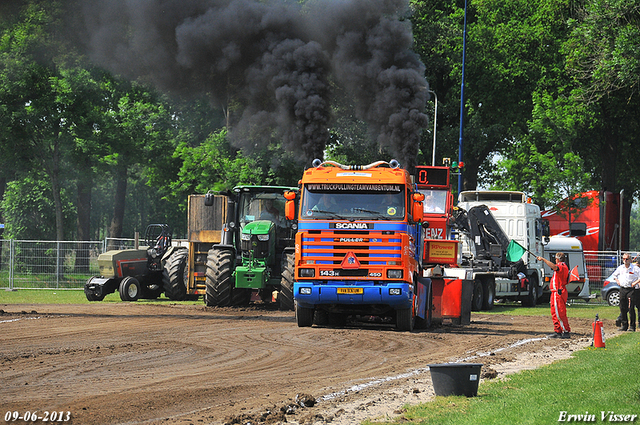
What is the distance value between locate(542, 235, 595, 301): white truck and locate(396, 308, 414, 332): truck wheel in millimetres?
16699

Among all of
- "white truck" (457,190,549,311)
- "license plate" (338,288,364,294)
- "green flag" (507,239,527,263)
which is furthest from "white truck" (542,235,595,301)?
"license plate" (338,288,364,294)

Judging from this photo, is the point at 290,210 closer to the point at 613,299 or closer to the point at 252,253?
the point at 252,253

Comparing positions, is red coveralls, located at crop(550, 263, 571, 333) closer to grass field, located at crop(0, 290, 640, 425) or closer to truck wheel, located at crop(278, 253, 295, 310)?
grass field, located at crop(0, 290, 640, 425)

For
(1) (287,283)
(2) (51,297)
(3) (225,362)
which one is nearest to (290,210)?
(1) (287,283)

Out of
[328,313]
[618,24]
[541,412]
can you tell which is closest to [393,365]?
[541,412]

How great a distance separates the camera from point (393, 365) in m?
11.7

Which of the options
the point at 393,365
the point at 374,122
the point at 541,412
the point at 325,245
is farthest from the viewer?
the point at 374,122

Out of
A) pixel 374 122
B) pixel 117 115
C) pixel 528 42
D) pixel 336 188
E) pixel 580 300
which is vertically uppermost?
pixel 528 42

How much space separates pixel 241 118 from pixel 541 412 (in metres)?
19.5

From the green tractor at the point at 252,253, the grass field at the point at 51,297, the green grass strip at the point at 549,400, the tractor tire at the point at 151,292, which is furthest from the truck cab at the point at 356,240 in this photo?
the tractor tire at the point at 151,292

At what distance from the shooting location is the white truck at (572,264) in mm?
32344

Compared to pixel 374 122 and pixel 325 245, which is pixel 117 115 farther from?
pixel 325 245

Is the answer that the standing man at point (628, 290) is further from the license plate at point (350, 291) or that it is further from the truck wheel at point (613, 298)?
the truck wheel at point (613, 298)

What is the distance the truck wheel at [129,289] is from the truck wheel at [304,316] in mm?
10895
